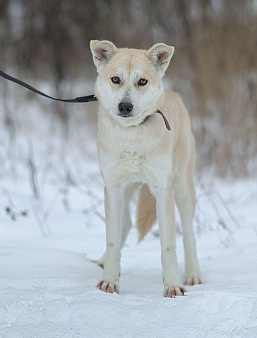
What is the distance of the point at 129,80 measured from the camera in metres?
2.66

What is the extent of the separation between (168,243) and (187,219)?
60cm

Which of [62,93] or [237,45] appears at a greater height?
[237,45]

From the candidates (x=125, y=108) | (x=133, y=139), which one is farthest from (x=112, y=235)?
(x=125, y=108)

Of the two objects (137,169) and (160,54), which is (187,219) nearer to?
(137,169)

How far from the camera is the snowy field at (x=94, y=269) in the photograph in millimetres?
1950

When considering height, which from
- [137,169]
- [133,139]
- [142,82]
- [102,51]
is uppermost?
[102,51]

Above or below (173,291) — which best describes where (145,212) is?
above

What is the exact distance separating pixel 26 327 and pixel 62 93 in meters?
7.67

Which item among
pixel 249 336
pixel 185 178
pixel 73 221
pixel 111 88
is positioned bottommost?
pixel 73 221

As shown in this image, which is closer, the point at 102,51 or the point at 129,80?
the point at 129,80

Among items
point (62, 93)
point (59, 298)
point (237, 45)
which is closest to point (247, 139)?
point (237, 45)

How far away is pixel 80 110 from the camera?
8.41 metres

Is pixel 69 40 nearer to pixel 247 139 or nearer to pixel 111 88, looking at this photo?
pixel 247 139

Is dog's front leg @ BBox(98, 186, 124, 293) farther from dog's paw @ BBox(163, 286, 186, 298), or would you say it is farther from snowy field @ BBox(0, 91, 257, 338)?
dog's paw @ BBox(163, 286, 186, 298)
